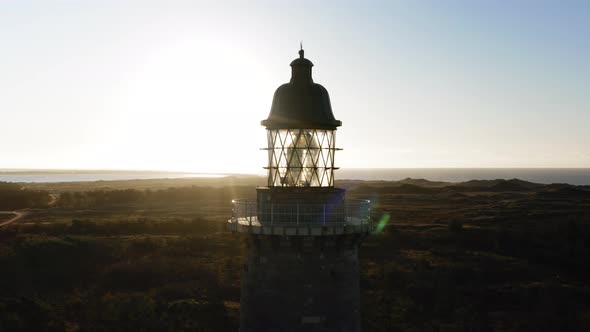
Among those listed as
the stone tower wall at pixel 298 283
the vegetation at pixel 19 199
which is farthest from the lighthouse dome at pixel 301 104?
the vegetation at pixel 19 199

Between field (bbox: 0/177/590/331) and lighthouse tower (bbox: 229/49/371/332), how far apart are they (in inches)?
700

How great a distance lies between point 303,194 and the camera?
12.3 m

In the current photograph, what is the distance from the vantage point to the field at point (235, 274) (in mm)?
29906

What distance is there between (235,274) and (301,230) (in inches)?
1074

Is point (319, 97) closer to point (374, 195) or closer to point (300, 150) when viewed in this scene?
point (300, 150)

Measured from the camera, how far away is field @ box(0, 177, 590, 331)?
29906 millimetres

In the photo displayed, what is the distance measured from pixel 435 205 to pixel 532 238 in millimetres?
27957

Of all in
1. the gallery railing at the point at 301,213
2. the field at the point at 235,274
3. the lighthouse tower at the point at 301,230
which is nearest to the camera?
the lighthouse tower at the point at 301,230

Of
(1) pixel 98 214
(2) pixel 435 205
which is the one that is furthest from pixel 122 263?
(2) pixel 435 205

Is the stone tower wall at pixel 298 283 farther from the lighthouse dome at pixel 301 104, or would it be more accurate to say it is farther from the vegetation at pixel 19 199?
the vegetation at pixel 19 199

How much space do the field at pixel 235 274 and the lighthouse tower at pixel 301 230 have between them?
17.8 meters

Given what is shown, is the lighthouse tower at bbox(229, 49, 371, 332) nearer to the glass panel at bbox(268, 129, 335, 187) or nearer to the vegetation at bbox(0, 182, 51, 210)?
the glass panel at bbox(268, 129, 335, 187)

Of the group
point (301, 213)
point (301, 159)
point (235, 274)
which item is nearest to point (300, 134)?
point (301, 159)

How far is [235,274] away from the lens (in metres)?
37.8
